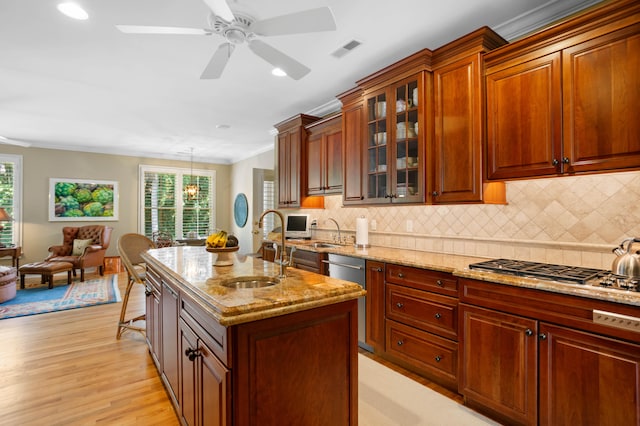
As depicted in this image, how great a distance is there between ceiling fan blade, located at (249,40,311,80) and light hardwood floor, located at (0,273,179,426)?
254cm

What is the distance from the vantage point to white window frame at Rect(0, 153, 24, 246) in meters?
6.46

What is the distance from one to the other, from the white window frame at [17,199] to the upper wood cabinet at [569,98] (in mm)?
8392

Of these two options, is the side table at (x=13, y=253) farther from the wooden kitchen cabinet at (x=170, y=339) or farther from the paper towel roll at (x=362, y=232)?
the paper towel roll at (x=362, y=232)

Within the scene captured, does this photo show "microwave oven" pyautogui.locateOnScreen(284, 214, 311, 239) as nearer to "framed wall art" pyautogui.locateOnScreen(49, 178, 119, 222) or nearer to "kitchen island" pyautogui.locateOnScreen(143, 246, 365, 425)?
"kitchen island" pyautogui.locateOnScreen(143, 246, 365, 425)

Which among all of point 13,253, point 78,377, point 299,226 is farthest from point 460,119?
point 13,253

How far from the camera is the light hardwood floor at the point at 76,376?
2188 millimetres

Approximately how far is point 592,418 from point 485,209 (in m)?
1.58

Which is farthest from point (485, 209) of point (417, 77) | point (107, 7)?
point (107, 7)

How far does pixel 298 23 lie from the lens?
6.21ft

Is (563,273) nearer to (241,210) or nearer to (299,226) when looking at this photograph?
(299,226)

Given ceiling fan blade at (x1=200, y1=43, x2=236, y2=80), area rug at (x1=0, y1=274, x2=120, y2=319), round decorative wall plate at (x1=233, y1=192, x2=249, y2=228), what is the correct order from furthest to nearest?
round decorative wall plate at (x1=233, y1=192, x2=249, y2=228)
area rug at (x1=0, y1=274, x2=120, y2=319)
ceiling fan blade at (x1=200, y1=43, x2=236, y2=80)

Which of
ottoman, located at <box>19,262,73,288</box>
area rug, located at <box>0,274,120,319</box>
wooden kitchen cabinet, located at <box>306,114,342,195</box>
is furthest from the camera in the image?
ottoman, located at <box>19,262,73,288</box>

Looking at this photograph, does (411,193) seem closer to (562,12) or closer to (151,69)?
(562,12)

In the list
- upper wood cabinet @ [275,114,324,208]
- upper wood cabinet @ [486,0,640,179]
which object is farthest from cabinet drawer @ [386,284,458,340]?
upper wood cabinet @ [275,114,324,208]
